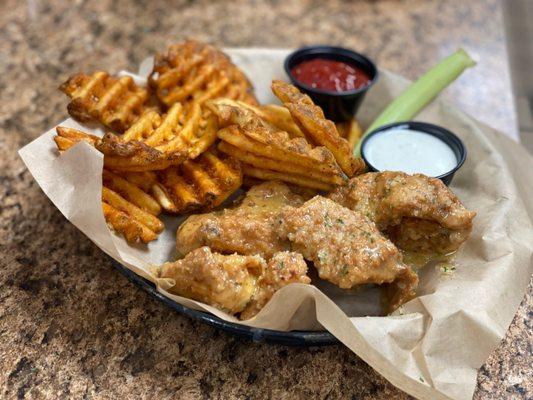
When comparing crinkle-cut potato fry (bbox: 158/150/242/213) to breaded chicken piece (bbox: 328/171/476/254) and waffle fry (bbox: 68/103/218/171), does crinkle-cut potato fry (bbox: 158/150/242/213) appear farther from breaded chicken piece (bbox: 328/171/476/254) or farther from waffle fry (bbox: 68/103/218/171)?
breaded chicken piece (bbox: 328/171/476/254)

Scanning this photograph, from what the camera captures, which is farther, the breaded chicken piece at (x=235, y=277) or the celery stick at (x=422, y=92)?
the celery stick at (x=422, y=92)

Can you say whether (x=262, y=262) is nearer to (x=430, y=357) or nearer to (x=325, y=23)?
(x=430, y=357)

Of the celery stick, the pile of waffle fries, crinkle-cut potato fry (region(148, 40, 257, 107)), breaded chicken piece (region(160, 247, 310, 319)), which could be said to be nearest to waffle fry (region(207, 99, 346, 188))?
the pile of waffle fries

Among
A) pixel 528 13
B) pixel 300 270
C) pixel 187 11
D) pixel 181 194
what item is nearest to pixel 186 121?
pixel 181 194

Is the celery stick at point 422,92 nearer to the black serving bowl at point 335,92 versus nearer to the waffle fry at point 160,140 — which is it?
the black serving bowl at point 335,92

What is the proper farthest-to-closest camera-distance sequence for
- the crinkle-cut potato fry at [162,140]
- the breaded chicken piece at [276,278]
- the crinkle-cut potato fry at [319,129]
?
1. the crinkle-cut potato fry at [319,129]
2. the crinkle-cut potato fry at [162,140]
3. the breaded chicken piece at [276,278]

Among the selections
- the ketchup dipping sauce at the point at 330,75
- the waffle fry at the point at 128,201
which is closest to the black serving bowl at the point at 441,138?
the ketchup dipping sauce at the point at 330,75

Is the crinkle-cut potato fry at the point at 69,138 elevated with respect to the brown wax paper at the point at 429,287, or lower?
elevated
